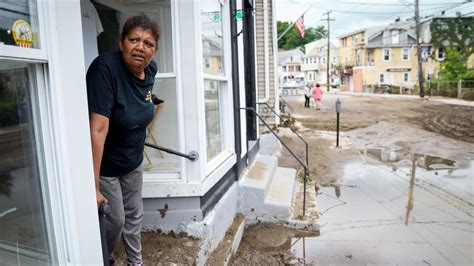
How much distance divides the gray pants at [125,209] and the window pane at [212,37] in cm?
163

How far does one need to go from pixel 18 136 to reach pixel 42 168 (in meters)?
0.19

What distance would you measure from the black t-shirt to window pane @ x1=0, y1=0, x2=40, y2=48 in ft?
1.75

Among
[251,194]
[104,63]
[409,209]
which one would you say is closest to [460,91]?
[409,209]

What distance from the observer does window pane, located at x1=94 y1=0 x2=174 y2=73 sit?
333 centimetres

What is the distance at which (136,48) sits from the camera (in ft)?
6.83

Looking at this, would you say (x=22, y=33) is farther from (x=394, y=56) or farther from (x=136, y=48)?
(x=394, y=56)

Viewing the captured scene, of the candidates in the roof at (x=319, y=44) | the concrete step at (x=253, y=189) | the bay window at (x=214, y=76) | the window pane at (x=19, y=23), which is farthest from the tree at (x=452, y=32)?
the window pane at (x=19, y=23)

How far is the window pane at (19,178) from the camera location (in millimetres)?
1392

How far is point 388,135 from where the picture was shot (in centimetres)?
1239

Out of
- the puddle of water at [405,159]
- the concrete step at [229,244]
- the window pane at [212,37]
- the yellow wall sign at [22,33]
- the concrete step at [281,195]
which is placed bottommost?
the puddle of water at [405,159]

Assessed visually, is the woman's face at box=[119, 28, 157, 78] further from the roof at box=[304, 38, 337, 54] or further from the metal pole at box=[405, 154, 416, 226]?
the roof at box=[304, 38, 337, 54]

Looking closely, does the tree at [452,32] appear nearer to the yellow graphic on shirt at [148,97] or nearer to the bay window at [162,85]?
the bay window at [162,85]

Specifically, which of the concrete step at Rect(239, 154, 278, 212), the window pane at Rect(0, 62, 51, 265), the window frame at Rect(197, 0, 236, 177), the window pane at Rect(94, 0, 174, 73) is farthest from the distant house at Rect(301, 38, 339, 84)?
the window pane at Rect(0, 62, 51, 265)

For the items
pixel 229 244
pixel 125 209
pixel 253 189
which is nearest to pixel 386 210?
pixel 253 189
